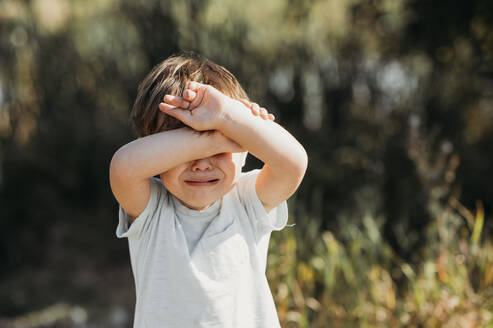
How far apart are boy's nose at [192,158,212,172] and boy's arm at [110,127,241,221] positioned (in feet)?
0.15

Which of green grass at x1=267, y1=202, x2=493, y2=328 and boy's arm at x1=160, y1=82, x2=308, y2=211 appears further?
green grass at x1=267, y1=202, x2=493, y2=328

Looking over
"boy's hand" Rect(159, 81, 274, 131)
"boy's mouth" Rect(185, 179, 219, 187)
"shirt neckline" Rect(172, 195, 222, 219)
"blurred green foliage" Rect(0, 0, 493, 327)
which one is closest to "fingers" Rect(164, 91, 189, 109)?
"boy's hand" Rect(159, 81, 274, 131)

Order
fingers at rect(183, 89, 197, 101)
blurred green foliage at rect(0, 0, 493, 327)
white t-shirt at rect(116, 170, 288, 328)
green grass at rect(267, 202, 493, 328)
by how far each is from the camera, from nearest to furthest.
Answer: fingers at rect(183, 89, 197, 101)
white t-shirt at rect(116, 170, 288, 328)
green grass at rect(267, 202, 493, 328)
blurred green foliage at rect(0, 0, 493, 327)

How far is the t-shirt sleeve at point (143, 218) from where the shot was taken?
1478 millimetres

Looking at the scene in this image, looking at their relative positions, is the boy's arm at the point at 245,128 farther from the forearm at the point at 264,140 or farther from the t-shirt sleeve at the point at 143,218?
the t-shirt sleeve at the point at 143,218

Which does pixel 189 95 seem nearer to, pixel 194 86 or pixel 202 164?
pixel 194 86

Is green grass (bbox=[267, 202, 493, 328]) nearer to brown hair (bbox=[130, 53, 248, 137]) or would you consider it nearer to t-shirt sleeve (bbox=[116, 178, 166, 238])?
t-shirt sleeve (bbox=[116, 178, 166, 238])

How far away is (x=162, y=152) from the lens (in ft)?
→ 4.45

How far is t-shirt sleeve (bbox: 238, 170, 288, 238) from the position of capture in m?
1.54

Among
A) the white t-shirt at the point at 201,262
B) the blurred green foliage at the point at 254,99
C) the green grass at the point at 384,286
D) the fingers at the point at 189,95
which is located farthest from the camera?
the blurred green foliage at the point at 254,99

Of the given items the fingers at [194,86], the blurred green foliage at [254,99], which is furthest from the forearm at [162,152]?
the blurred green foliage at [254,99]

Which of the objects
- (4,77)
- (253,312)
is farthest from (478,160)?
(4,77)

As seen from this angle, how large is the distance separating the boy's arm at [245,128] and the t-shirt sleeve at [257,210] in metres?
0.09

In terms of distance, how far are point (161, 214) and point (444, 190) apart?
186 cm
